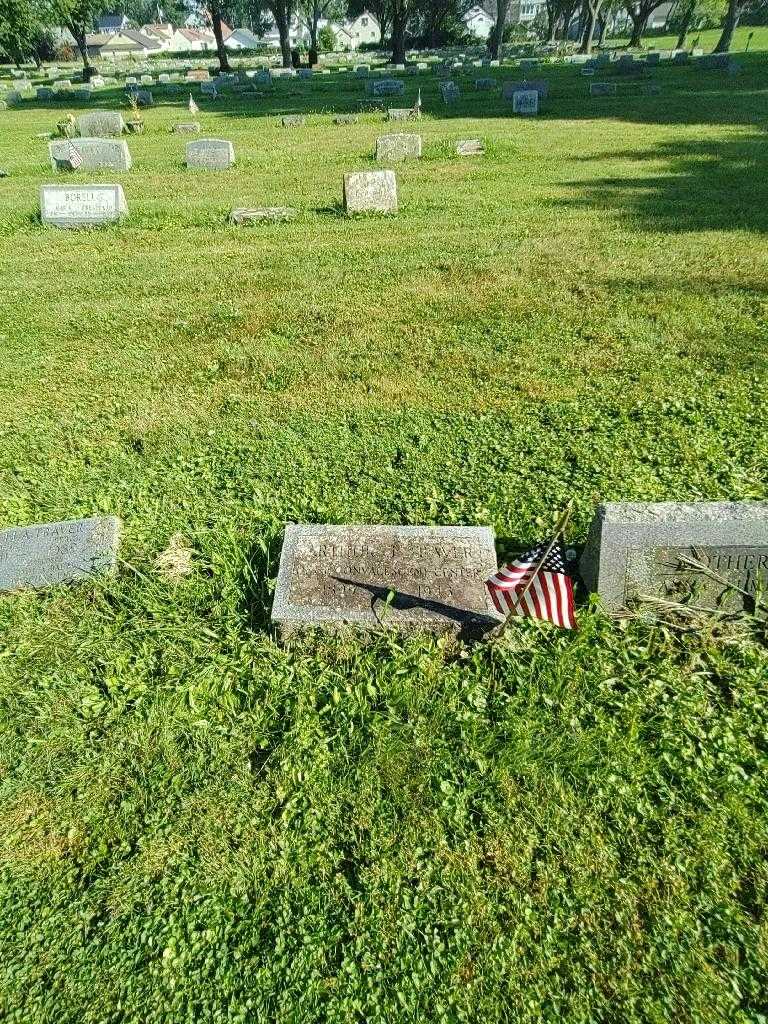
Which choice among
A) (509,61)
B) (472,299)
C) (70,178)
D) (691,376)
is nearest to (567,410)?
(691,376)

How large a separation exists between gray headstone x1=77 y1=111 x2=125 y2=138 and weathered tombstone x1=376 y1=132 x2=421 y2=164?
36.7ft

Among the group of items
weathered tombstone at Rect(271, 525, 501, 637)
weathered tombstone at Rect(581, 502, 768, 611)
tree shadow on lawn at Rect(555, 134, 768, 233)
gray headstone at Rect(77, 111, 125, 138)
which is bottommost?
gray headstone at Rect(77, 111, 125, 138)

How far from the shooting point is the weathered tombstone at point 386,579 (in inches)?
136

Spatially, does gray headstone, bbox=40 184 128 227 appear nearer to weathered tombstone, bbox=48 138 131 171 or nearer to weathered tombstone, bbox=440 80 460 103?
weathered tombstone, bbox=48 138 131 171

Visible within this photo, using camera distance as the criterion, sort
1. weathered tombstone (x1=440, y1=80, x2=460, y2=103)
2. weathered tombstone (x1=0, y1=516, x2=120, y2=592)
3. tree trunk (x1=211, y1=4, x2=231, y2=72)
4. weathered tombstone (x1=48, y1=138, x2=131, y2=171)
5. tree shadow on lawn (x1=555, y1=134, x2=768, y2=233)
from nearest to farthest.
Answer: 1. weathered tombstone (x1=0, y1=516, x2=120, y2=592)
2. tree shadow on lawn (x1=555, y1=134, x2=768, y2=233)
3. weathered tombstone (x1=48, y1=138, x2=131, y2=171)
4. weathered tombstone (x1=440, y1=80, x2=460, y2=103)
5. tree trunk (x1=211, y1=4, x2=231, y2=72)

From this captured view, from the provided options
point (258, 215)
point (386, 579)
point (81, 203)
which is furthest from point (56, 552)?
point (81, 203)

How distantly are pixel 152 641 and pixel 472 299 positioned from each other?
5921 millimetres

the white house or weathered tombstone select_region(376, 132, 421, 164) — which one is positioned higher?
the white house

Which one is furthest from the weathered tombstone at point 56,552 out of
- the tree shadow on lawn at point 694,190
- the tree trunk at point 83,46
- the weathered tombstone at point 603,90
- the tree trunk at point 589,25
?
the tree trunk at point 589,25

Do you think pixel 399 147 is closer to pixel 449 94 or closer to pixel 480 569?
pixel 449 94

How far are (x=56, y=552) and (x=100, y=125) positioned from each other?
882 inches

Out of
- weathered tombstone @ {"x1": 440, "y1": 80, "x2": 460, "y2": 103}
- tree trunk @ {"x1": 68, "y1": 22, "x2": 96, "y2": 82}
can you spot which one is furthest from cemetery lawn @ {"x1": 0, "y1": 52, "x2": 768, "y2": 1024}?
tree trunk @ {"x1": 68, "y1": 22, "x2": 96, "y2": 82}

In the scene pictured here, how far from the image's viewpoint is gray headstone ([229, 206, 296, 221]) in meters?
11.2

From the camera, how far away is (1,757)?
3.12 metres
